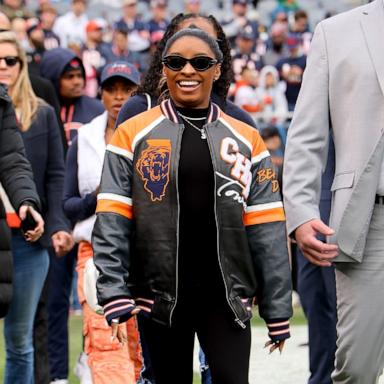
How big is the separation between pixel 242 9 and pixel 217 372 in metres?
23.3

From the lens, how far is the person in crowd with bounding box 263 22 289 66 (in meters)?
24.7

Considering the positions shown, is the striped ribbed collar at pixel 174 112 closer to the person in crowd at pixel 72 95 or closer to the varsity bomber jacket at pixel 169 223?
the varsity bomber jacket at pixel 169 223

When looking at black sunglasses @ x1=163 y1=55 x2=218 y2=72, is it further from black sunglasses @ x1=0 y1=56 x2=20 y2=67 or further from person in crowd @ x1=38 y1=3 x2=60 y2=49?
person in crowd @ x1=38 y1=3 x2=60 y2=49

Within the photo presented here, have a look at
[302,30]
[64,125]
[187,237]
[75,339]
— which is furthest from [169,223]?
[302,30]

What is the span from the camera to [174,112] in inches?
206

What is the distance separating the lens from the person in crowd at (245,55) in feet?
72.8

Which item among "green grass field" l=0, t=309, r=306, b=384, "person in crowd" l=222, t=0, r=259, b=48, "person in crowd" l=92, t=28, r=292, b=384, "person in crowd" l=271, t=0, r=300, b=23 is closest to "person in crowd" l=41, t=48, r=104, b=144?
"green grass field" l=0, t=309, r=306, b=384

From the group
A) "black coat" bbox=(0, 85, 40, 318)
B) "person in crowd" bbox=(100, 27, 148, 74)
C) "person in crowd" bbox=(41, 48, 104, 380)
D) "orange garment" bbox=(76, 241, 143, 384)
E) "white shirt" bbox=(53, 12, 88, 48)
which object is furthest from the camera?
"white shirt" bbox=(53, 12, 88, 48)

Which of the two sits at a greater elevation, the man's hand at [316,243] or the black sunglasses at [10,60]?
the black sunglasses at [10,60]

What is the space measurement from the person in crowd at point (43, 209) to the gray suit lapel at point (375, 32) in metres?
2.44

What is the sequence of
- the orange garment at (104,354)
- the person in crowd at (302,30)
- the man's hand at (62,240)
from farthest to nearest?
the person in crowd at (302,30), the man's hand at (62,240), the orange garment at (104,354)

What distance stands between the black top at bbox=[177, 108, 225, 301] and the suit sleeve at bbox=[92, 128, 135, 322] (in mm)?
216

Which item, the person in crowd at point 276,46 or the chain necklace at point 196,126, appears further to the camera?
the person in crowd at point 276,46

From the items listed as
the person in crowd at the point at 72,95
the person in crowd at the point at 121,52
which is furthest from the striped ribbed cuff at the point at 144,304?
the person in crowd at the point at 121,52
